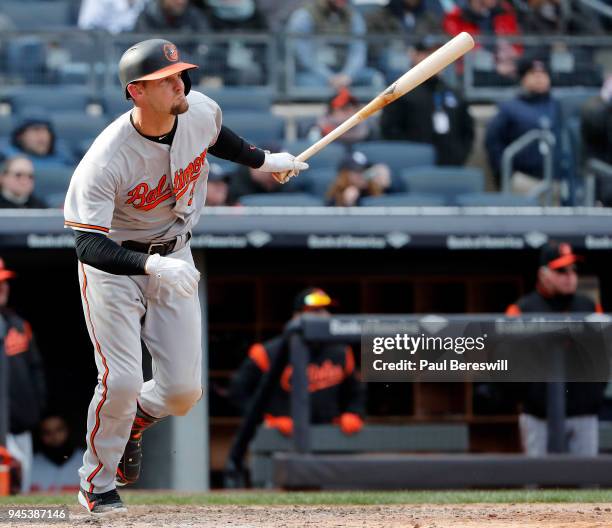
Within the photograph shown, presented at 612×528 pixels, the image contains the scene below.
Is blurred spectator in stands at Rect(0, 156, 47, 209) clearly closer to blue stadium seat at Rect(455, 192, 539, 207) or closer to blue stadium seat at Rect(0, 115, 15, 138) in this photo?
blue stadium seat at Rect(0, 115, 15, 138)

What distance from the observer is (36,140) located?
8.56m

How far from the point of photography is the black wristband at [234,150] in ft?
16.4

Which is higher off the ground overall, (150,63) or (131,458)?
(150,63)

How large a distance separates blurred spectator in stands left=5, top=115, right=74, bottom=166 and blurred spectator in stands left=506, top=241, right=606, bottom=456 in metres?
3.13

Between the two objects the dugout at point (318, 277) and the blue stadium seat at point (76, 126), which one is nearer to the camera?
the dugout at point (318, 277)

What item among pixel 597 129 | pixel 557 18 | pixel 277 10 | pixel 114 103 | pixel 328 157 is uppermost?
pixel 277 10

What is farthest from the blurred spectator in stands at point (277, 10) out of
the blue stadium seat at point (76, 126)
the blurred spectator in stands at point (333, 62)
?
the blue stadium seat at point (76, 126)

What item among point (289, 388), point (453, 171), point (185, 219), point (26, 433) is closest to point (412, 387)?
point (289, 388)

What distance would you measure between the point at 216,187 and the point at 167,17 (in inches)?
79.0

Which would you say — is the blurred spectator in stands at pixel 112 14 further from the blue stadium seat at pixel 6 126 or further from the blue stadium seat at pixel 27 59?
the blue stadium seat at pixel 6 126

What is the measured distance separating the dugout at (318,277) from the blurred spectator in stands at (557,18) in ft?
8.24

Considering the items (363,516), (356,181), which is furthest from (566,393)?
(363,516)

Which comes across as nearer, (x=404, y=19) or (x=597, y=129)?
(x=597, y=129)

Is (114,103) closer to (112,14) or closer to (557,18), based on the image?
(112,14)
